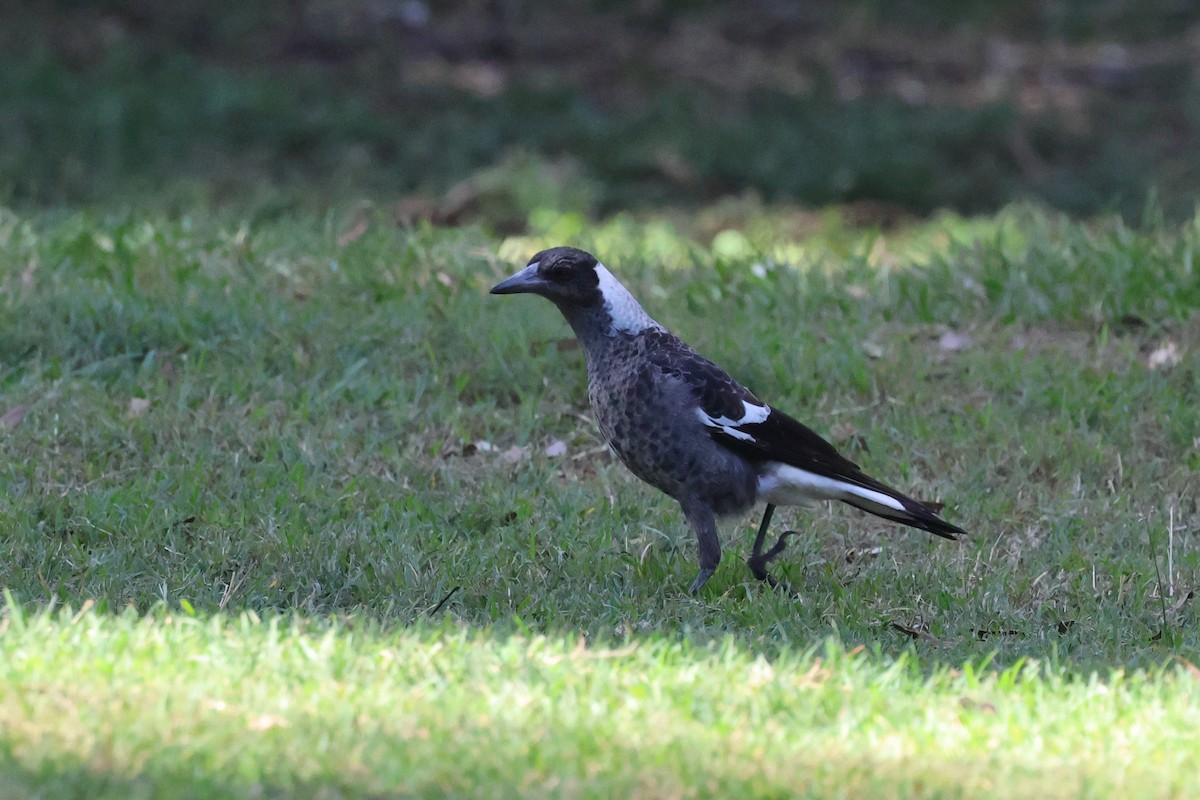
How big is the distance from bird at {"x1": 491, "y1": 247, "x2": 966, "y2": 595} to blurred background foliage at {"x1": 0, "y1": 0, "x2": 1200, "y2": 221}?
4705 mm

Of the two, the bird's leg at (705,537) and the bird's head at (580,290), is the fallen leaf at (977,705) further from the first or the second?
the bird's head at (580,290)

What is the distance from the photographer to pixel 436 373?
7.17m

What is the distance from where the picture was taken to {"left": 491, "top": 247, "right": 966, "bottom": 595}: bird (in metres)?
5.43

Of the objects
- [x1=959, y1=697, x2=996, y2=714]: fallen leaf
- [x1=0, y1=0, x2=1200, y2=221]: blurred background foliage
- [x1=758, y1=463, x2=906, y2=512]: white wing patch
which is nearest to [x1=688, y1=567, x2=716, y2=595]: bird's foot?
[x1=758, y1=463, x2=906, y2=512]: white wing patch

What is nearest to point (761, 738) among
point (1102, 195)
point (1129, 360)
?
point (1129, 360)

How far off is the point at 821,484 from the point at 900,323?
8.45 feet

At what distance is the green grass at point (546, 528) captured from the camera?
377cm

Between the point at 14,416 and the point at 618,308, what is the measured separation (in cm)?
268

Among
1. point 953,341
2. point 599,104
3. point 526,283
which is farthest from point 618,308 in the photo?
point 599,104

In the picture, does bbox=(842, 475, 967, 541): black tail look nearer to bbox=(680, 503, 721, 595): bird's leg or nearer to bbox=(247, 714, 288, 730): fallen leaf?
bbox=(680, 503, 721, 595): bird's leg

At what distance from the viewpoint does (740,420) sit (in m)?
5.54

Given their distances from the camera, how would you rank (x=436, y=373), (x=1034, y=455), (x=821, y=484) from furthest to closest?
(x=436, y=373) → (x=1034, y=455) → (x=821, y=484)

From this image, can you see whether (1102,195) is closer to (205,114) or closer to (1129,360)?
(1129,360)

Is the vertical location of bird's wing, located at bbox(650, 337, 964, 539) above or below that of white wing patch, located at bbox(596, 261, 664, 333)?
below
